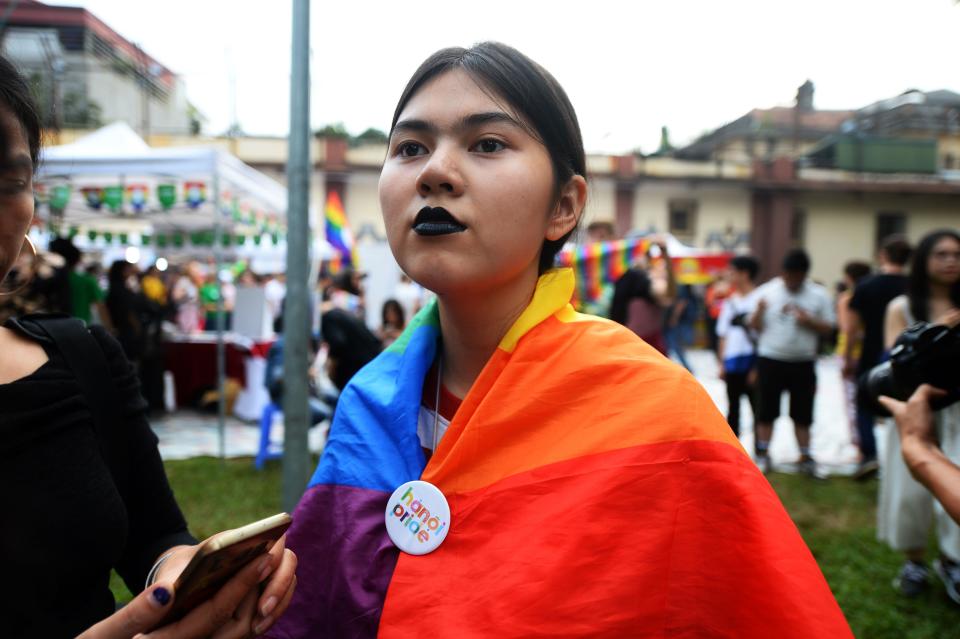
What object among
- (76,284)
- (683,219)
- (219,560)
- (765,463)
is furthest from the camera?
(683,219)

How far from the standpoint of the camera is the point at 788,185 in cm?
2473

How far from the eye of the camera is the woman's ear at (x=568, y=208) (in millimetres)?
1401

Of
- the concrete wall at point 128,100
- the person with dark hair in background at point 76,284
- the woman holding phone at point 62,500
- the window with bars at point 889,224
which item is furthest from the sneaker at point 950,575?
the window with bars at point 889,224

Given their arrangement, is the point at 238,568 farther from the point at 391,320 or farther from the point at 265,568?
the point at 391,320

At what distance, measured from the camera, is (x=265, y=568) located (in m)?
1.02

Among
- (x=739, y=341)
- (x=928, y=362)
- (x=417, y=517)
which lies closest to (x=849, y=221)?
(x=739, y=341)

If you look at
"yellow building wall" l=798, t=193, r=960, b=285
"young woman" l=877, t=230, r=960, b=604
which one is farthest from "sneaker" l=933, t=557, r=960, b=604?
"yellow building wall" l=798, t=193, r=960, b=285

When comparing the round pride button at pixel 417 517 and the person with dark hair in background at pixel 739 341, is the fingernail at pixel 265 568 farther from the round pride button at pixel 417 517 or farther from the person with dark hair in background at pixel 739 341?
the person with dark hair in background at pixel 739 341

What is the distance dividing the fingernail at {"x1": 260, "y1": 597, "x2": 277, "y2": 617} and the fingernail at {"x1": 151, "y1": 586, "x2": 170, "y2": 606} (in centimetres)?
15

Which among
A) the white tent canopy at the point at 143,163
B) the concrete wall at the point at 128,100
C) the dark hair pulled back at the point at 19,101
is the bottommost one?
the dark hair pulled back at the point at 19,101

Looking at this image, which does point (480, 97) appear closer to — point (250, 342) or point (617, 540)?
point (617, 540)

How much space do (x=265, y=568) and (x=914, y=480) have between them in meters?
2.89

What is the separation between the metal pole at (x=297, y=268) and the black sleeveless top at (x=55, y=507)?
269 cm

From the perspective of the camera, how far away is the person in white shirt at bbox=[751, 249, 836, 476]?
5875mm
